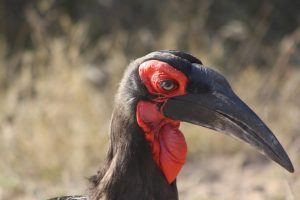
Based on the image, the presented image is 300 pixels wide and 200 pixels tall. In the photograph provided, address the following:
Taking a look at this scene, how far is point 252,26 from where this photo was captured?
9242mm

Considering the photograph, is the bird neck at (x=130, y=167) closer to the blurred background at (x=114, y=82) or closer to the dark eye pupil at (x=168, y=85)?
the dark eye pupil at (x=168, y=85)

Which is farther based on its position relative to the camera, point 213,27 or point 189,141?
point 213,27

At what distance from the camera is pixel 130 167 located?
3439 mm

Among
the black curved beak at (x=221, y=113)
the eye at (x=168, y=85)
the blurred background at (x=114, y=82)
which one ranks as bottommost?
the black curved beak at (x=221, y=113)

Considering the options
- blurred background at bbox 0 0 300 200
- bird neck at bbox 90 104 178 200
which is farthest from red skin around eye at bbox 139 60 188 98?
blurred background at bbox 0 0 300 200

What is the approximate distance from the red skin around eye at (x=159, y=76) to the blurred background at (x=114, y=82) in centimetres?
112

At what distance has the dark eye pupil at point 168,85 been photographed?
3.39 metres

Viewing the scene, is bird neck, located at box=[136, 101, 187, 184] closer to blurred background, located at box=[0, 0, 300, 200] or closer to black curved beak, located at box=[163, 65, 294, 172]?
black curved beak, located at box=[163, 65, 294, 172]

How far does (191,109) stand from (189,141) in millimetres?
3184

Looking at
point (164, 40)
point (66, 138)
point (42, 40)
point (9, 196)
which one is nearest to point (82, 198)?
point (9, 196)

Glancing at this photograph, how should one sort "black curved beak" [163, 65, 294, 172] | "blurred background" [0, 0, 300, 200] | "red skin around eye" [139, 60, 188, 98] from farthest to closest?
1. "blurred background" [0, 0, 300, 200]
2. "red skin around eye" [139, 60, 188, 98]
3. "black curved beak" [163, 65, 294, 172]

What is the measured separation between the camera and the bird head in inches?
129

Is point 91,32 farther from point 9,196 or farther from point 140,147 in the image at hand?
point 140,147

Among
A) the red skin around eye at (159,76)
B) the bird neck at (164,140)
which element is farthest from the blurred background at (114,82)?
the red skin around eye at (159,76)
